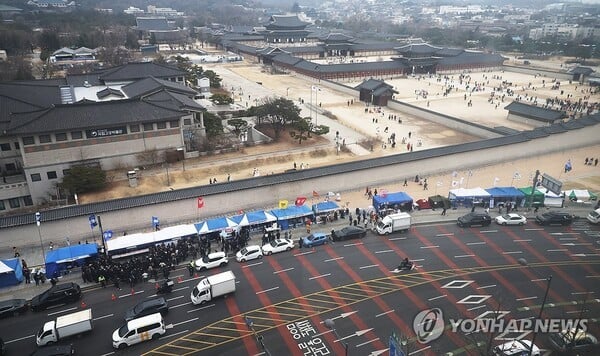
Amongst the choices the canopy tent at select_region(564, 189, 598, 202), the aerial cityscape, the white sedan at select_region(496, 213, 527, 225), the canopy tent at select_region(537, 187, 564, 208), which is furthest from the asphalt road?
the canopy tent at select_region(564, 189, 598, 202)

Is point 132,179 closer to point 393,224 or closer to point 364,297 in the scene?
point 393,224

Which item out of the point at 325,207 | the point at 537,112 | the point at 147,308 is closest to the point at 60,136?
the point at 147,308

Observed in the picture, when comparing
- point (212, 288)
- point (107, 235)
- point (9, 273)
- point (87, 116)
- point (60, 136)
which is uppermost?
point (87, 116)

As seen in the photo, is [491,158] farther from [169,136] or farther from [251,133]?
[169,136]

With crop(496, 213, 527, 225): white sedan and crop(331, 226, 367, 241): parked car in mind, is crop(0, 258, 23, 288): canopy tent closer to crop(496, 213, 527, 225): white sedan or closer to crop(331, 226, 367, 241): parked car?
crop(331, 226, 367, 241): parked car

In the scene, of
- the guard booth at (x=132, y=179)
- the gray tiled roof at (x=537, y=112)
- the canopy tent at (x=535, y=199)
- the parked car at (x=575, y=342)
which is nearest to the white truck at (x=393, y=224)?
the canopy tent at (x=535, y=199)

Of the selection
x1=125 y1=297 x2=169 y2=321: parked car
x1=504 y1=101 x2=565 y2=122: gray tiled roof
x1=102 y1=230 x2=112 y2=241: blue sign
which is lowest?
x1=125 y1=297 x2=169 y2=321: parked car

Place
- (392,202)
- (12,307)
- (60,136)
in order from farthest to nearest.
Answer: (60,136) < (392,202) < (12,307)
